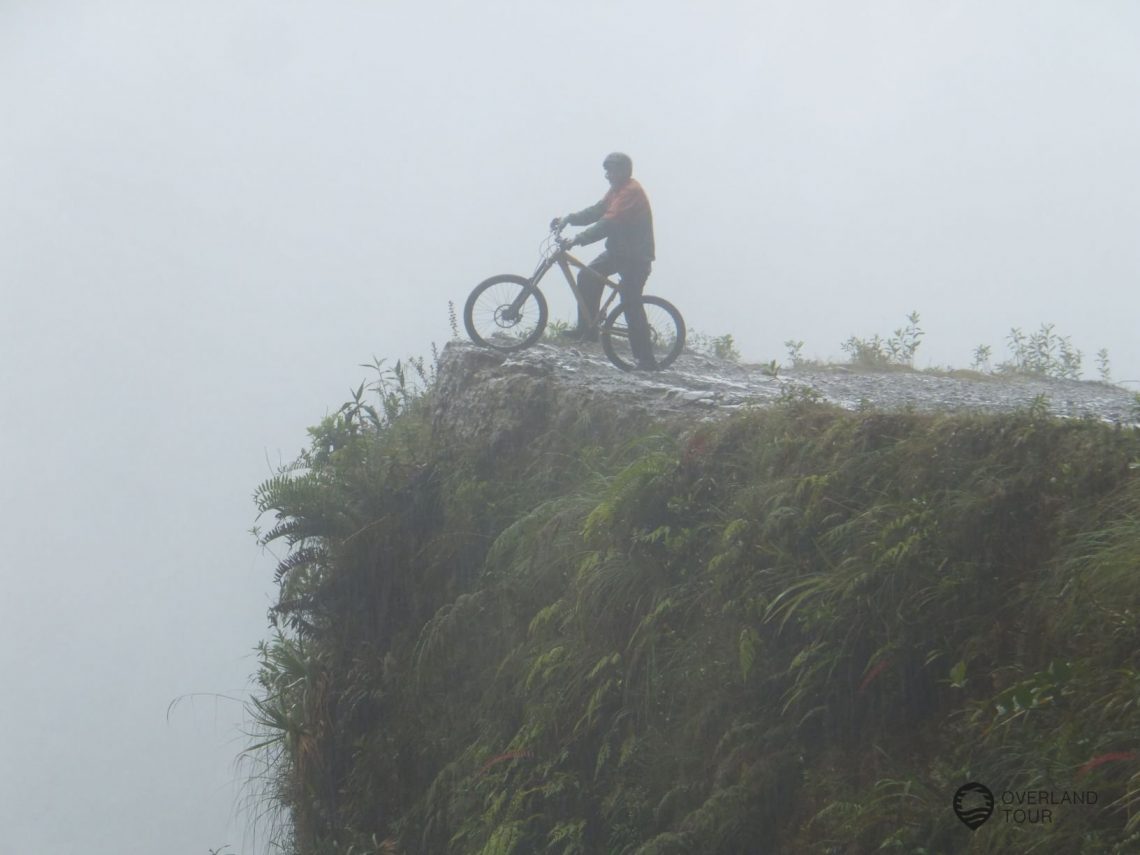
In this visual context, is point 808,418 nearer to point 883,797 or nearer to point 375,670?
point 883,797

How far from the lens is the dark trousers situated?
1064 cm

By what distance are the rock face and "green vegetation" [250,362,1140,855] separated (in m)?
0.46

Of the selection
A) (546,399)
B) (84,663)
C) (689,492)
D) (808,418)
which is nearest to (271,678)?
(546,399)

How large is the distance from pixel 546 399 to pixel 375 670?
292 cm

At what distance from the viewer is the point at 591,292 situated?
10852mm

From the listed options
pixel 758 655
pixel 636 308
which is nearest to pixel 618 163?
pixel 636 308

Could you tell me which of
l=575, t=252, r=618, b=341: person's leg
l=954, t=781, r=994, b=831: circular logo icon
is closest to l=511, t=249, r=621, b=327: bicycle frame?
l=575, t=252, r=618, b=341: person's leg

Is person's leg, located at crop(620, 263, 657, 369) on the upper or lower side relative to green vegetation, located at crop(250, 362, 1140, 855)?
upper

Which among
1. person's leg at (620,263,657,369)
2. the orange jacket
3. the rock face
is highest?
the orange jacket

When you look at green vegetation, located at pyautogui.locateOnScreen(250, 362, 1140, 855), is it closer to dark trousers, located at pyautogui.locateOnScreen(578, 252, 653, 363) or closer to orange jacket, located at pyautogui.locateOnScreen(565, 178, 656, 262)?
dark trousers, located at pyautogui.locateOnScreen(578, 252, 653, 363)

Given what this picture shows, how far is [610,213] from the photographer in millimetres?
10492

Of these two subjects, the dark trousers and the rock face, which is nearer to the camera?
the rock face

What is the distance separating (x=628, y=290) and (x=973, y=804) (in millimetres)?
7129

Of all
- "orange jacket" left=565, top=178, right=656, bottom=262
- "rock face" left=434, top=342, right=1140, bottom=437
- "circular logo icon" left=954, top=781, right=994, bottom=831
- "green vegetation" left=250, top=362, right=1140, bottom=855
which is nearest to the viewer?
"circular logo icon" left=954, top=781, right=994, bottom=831
